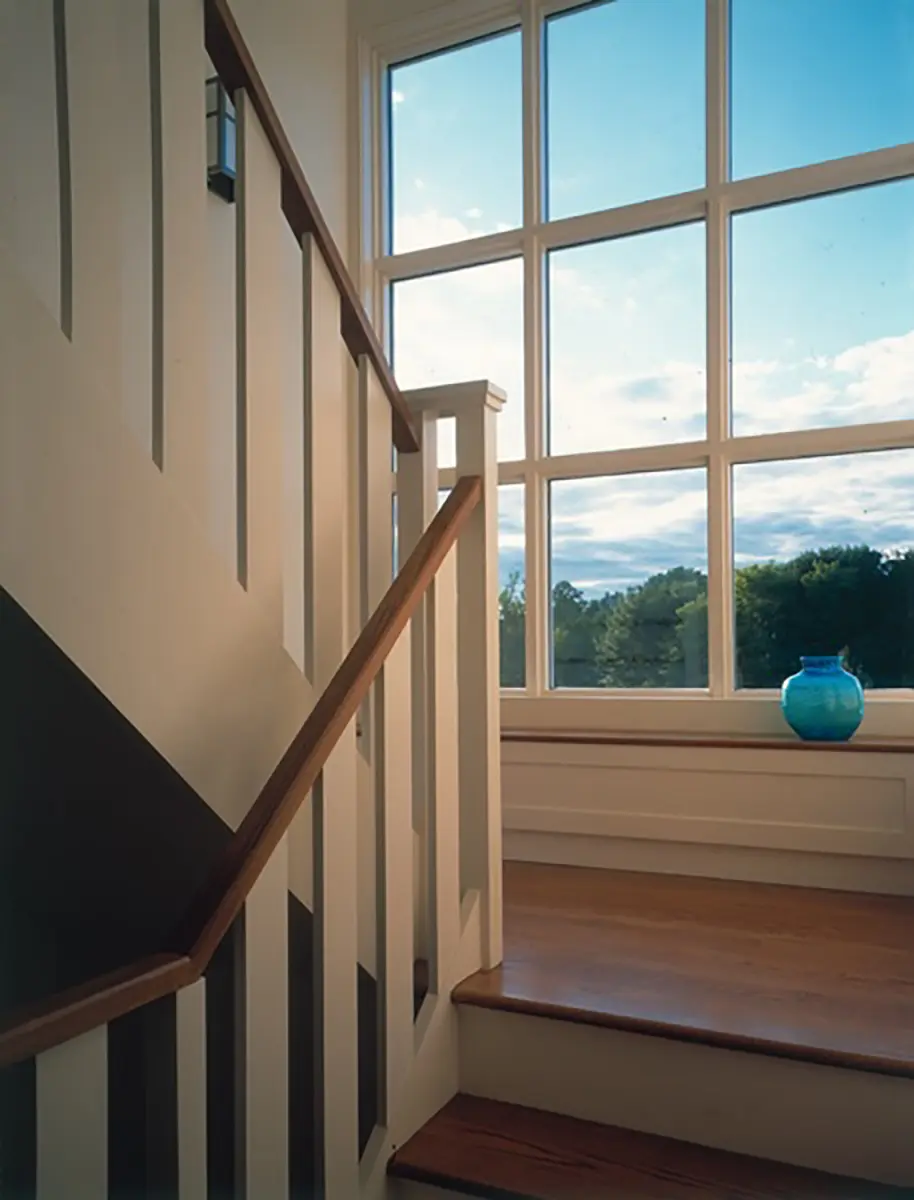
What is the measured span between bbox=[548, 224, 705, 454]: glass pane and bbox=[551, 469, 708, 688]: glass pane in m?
0.16

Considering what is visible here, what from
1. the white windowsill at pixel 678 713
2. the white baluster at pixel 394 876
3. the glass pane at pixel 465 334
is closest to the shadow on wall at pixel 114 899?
the white baluster at pixel 394 876

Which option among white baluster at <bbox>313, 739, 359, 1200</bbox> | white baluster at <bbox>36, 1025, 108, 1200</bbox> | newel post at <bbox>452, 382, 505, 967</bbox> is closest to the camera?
white baluster at <bbox>36, 1025, 108, 1200</bbox>

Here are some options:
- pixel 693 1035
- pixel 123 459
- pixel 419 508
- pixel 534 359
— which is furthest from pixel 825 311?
pixel 123 459

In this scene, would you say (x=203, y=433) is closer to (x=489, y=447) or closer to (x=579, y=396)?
(x=489, y=447)

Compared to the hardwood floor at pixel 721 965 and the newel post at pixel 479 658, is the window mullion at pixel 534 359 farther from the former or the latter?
the newel post at pixel 479 658

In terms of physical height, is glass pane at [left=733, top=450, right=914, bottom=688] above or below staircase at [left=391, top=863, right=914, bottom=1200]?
above

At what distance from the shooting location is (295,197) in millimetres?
1568

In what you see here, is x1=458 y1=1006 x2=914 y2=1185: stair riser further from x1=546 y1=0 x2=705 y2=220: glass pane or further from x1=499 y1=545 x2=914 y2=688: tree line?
x1=546 y1=0 x2=705 y2=220: glass pane

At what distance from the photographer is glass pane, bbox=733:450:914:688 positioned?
266cm

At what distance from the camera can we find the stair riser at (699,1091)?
4.67 ft

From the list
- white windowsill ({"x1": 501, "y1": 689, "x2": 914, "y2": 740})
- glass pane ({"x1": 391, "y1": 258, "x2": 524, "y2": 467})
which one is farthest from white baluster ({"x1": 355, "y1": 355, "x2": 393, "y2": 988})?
glass pane ({"x1": 391, "y1": 258, "x2": 524, "y2": 467})

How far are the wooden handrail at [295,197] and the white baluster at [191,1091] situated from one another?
1.08 meters

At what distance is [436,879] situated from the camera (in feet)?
5.56

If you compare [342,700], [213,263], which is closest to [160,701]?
[342,700]
